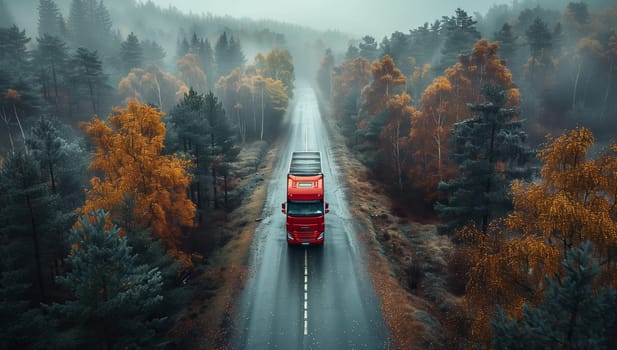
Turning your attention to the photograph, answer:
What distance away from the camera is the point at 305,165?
33969 millimetres

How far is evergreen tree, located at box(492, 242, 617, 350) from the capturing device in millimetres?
10344

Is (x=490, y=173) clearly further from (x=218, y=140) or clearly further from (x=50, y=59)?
(x=50, y=59)

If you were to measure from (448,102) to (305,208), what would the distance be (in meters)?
17.7

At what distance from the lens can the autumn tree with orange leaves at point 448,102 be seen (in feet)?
113

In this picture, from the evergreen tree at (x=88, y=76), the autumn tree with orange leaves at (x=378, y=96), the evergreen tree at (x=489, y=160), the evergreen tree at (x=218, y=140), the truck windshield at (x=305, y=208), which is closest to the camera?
the evergreen tree at (x=489, y=160)

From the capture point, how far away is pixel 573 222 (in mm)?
12828

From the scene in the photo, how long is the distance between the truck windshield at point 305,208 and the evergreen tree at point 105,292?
12954 mm

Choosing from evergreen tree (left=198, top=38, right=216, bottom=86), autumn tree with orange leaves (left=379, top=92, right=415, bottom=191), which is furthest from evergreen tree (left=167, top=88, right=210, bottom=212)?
evergreen tree (left=198, top=38, right=216, bottom=86)

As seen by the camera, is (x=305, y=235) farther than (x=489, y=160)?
Yes

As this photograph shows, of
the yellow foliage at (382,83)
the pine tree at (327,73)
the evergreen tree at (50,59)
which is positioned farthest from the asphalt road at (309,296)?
the pine tree at (327,73)

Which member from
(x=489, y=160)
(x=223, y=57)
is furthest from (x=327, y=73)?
(x=489, y=160)

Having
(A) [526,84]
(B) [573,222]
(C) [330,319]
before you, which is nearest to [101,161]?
(C) [330,319]

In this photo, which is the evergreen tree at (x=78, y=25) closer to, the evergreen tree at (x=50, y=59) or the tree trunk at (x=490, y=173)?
the evergreen tree at (x=50, y=59)

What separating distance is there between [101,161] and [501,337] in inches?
991
